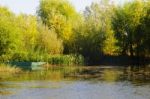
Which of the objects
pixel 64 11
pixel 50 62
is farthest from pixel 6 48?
pixel 64 11

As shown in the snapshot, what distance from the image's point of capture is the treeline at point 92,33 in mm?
75750

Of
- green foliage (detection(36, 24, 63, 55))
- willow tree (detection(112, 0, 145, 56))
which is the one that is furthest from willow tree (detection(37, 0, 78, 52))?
willow tree (detection(112, 0, 145, 56))

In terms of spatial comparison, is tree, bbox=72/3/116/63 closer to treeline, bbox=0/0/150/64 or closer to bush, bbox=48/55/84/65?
treeline, bbox=0/0/150/64

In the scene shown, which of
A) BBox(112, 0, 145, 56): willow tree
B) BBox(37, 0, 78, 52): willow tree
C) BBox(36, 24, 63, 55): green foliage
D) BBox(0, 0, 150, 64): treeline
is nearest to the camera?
BBox(36, 24, 63, 55): green foliage

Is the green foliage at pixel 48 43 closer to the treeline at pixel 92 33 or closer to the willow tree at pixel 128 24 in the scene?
the treeline at pixel 92 33

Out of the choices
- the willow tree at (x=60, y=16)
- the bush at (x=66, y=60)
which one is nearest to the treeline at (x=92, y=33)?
the willow tree at (x=60, y=16)

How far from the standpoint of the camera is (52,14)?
8788cm

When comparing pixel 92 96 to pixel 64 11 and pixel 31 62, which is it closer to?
pixel 31 62

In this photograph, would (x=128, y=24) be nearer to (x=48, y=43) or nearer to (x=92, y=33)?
(x=92, y=33)

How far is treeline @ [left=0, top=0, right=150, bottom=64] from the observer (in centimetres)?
7575

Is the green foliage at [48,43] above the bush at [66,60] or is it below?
above

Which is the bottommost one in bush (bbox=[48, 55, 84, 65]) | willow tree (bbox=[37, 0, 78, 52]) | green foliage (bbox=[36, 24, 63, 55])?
bush (bbox=[48, 55, 84, 65])

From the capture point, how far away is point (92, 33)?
81.9 m

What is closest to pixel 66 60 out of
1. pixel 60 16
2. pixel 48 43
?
pixel 48 43
